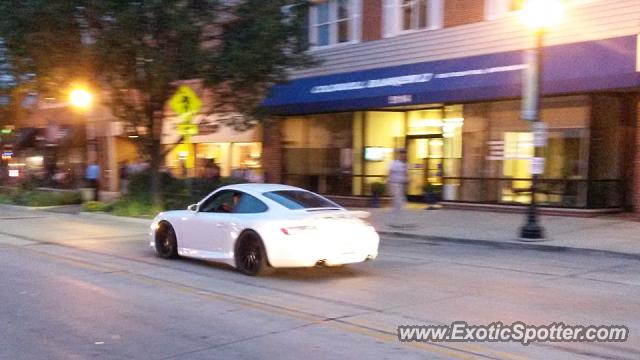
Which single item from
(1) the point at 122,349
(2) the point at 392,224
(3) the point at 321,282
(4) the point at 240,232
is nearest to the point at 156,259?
(4) the point at 240,232

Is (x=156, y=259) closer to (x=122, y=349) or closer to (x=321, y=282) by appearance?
(x=321, y=282)

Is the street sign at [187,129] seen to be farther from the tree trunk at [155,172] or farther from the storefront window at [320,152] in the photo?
the storefront window at [320,152]

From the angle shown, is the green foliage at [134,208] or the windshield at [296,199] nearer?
the windshield at [296,199]

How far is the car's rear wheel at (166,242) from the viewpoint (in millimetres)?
11148

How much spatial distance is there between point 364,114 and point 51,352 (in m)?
17.0

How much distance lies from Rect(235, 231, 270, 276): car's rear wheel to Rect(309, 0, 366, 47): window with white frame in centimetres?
1328

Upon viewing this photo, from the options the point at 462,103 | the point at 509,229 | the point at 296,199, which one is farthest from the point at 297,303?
the point at 462,103

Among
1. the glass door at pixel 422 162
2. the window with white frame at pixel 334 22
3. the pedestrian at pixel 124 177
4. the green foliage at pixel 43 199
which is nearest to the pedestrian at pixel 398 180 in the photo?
the glass door at pixel 422 162

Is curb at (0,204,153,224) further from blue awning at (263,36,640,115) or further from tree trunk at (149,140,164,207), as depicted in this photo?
blue awning at (263,36,640,115)

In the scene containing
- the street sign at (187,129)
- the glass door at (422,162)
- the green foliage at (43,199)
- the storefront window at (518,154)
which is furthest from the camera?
the green foliage at (43,199)

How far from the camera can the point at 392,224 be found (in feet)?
53.2

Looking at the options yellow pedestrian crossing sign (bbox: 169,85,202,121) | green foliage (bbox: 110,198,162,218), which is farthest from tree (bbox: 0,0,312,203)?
green foliage (bbox: 110,198,162,218)

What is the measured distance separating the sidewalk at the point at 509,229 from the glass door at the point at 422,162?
2872mm

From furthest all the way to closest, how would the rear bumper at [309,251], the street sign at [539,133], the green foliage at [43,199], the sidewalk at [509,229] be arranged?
1. the green foliage at [43,199]
2. the street sign at [539,133]
3. the sidewalk at [509,229]
4. the rear bumper at [309,251]
